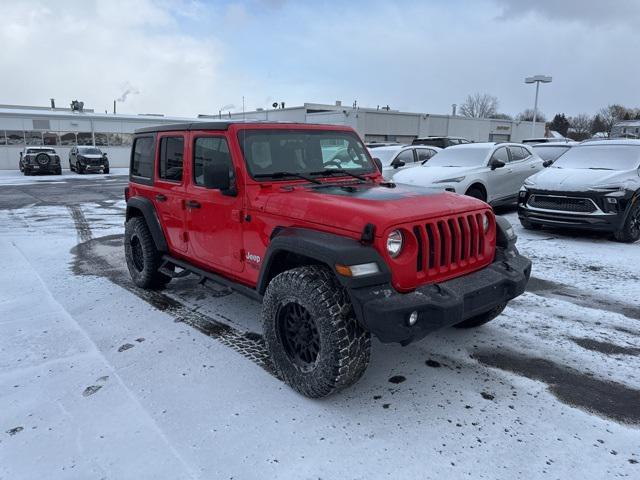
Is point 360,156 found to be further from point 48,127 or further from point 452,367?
point 48,127

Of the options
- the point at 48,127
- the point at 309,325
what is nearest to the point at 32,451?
the point at 309,325

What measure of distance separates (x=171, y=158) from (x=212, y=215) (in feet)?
3.50

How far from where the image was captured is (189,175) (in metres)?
4.48

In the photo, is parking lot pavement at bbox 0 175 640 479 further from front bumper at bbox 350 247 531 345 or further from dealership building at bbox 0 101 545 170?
dealership building at bbox 0 101 545 170

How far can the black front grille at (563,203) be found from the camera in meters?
7.54

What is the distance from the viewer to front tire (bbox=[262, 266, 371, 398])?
9.68 feet

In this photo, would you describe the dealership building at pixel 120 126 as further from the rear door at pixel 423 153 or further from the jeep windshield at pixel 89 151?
the rear door at pixel 423 153

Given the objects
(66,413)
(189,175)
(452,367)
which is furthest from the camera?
(189,175)

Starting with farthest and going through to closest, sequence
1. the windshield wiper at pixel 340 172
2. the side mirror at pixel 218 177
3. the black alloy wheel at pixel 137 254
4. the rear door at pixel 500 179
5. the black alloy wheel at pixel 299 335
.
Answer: the rear door at pixel 500 179 → the black alloy wheel at pixel 137 254 → the windshield wiper at pixel 340 172 → the side mirror at pixel 218 177 → the black alloy wheel at pixel 299 335

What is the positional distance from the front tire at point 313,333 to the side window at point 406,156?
402 inches

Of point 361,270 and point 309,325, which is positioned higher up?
point 361,270

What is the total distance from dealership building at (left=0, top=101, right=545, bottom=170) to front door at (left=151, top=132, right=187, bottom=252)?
26.0 metres

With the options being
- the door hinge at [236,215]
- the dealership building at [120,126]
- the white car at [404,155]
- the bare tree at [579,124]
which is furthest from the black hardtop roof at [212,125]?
Answer: the bare tree at [579,124]

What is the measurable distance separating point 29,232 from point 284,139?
23.9 ft
